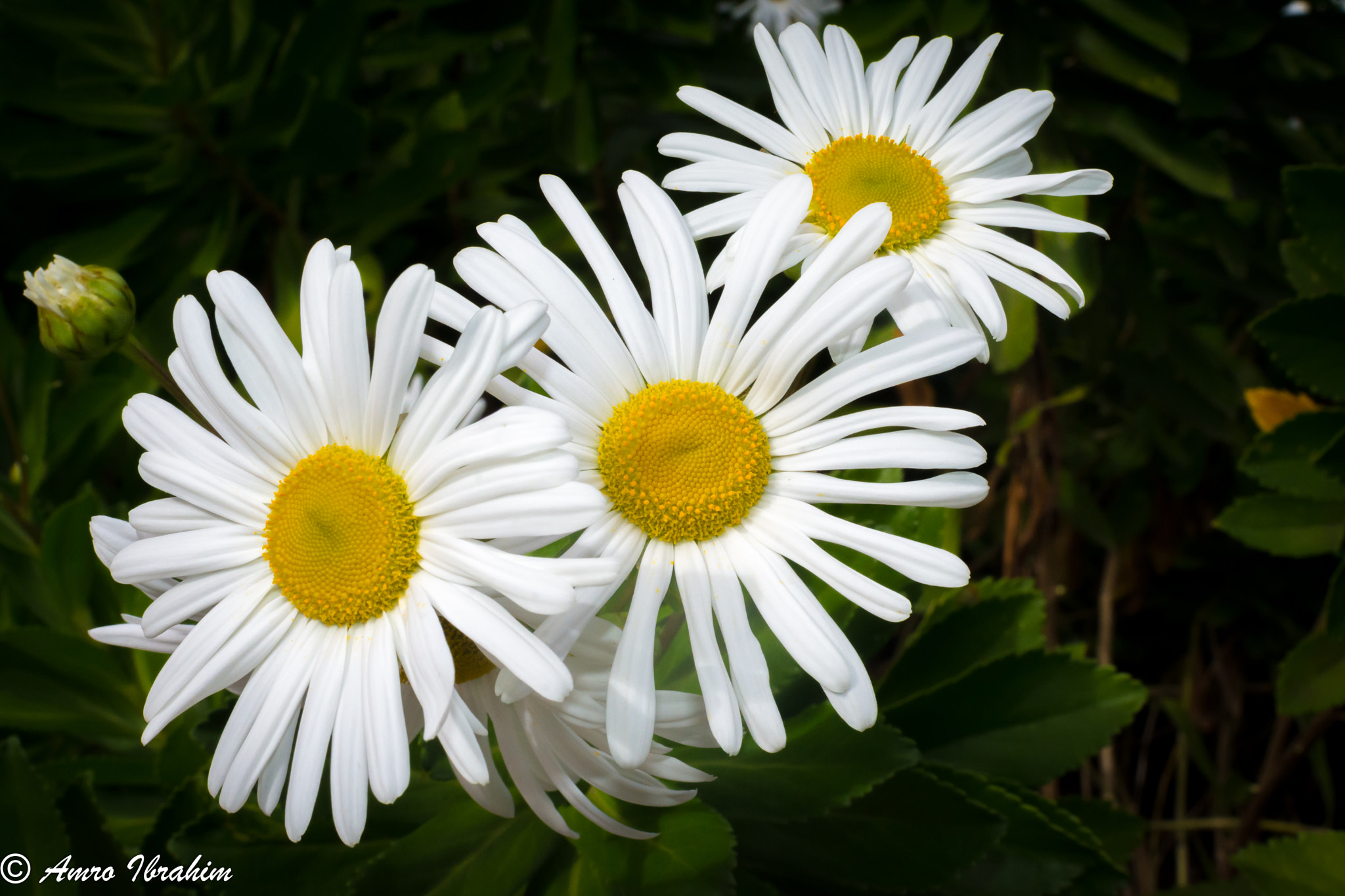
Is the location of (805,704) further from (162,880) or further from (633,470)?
(162,880)

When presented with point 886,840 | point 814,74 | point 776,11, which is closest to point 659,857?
point 886,840

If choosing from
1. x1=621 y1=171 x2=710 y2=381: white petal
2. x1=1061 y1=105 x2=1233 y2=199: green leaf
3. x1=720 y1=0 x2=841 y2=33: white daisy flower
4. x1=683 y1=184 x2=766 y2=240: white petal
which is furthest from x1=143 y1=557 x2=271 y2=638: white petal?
x1=720 y1=0 x2=841 y2=33: white daisy flower

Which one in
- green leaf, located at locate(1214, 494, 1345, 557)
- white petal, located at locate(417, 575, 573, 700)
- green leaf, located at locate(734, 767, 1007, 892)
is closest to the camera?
white petal, located at locate(417, 575, 573, 700)

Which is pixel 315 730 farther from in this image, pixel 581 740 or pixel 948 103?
pixel 948 103

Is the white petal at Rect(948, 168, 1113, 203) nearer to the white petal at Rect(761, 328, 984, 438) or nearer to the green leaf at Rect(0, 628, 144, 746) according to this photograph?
the white petal at Rect(761, 328, 984, 438)

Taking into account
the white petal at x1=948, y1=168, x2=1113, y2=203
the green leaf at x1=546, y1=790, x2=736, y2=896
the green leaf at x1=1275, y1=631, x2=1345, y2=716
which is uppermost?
the white petal at x1=948, y1=168, x2=1113, y2=203

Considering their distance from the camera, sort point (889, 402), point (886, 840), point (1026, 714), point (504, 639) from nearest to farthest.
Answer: point (504, 639)
point (886, 840)
point (1026, 714)
point (889, 402)

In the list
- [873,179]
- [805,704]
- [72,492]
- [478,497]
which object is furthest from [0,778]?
[873,179]
